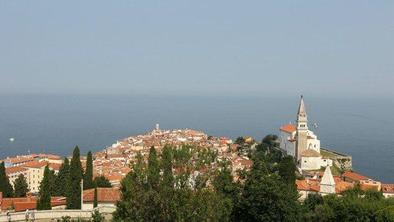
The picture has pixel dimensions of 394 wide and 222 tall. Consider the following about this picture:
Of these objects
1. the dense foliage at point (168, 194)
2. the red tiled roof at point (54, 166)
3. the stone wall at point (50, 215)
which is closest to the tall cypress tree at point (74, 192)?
the stone wall at point (50, 215)

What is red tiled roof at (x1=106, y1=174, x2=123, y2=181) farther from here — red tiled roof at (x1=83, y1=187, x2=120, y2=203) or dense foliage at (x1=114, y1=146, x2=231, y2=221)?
dense foliage at (x1=114, y1=146, x2=231, y2=221)

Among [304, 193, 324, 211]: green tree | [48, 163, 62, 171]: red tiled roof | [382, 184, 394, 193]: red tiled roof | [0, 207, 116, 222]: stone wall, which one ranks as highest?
[0, 207, 116, 222]: stone wall

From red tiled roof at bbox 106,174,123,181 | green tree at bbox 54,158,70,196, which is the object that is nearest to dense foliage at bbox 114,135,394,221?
green tree at bbox 54,158,70,196

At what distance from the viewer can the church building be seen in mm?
48094

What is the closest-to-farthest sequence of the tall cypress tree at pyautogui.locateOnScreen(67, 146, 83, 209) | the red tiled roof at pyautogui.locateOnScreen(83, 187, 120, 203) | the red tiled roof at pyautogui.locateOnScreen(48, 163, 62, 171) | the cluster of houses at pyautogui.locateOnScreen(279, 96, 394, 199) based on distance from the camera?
the tall cypress tree at pyautogui.locateOnScreen(67, 146, 83, 209)
the red tiled roof at pyautogui.locateOnScreen(83, 187, 120, 203)
the cluster of houses at pyautogui.locateOnScreen(279, 96, 394, 199)
the red tiled roof at pyautogui.locateOnScreen(48, 163, 62, 171)

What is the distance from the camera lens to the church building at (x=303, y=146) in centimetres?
4809

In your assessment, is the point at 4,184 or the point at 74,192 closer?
the point at 74,192

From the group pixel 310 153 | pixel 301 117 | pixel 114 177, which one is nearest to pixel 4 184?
pixel 114 177

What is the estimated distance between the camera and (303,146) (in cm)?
5034

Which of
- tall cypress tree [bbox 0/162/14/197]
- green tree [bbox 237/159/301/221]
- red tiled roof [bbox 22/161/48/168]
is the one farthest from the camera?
red tiled roof [bbox 22/161/48/168]

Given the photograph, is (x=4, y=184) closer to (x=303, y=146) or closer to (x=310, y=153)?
(x=310, y=153)

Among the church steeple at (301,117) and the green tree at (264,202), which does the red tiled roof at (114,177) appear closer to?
the church steeple at (301,117)

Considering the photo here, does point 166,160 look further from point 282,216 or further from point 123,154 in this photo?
point 123,154

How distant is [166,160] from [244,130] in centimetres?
10399
